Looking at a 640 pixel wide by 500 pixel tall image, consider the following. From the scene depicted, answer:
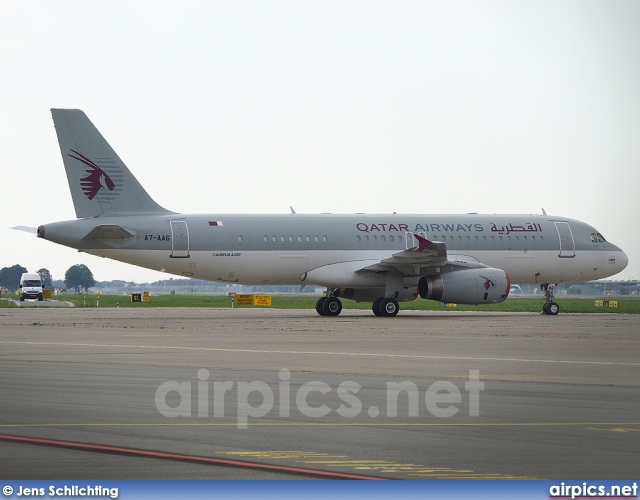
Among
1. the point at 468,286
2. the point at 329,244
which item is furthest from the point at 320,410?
the point at 329,244

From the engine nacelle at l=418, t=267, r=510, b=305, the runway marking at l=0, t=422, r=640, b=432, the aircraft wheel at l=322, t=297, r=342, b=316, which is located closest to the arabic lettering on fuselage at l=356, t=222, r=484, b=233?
the aircraft wheel at l=322, t=297, r=342, b=316

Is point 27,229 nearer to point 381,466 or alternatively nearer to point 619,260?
point 619,260

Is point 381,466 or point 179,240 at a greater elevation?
point 179,240

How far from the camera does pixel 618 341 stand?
29500 mm

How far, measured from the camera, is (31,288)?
96.9 meters

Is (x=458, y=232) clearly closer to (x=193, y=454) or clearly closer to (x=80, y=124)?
(x=80, y=124)

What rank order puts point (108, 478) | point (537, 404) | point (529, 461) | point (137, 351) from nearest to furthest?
point (108, 478) → point (529, 461) → point (537, 404) → point (137, 351)

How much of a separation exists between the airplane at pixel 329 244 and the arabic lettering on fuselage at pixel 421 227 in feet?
0.15

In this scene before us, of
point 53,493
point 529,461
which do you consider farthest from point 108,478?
point 529,461

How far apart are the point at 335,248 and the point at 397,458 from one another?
38600 mm

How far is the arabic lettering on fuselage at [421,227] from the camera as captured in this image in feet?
164

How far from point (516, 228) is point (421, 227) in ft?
15.4

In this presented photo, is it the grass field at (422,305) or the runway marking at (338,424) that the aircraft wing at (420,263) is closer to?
the grass field at (422,305)

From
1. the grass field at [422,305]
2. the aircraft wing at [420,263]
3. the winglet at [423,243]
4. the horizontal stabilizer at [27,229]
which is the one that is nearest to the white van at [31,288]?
the grass field at [422,305]
